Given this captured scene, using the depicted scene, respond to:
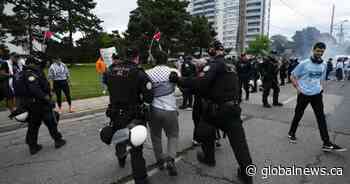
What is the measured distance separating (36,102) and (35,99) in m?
0.06

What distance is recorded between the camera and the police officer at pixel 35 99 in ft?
13.2

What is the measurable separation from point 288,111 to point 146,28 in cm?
2516

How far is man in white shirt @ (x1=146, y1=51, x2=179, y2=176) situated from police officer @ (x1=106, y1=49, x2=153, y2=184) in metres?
0.21

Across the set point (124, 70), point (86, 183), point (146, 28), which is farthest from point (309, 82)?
point (146, 28)

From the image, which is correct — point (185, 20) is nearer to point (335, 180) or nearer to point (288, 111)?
point (288, 111)

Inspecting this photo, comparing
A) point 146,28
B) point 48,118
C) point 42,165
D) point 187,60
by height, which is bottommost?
point 42,165

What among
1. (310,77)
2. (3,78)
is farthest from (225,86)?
(3,78)

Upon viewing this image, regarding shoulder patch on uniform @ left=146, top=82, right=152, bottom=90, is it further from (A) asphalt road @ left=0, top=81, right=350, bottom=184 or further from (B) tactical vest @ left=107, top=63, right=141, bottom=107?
(A) asphalt road @ left=0, top=81, right=350, bottom=184

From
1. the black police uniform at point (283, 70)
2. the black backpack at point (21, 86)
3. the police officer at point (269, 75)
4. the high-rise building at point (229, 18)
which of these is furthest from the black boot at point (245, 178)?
the high-rise building at point (229, 18)

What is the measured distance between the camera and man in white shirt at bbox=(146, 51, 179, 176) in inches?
128

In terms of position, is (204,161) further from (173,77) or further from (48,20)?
(48,20)

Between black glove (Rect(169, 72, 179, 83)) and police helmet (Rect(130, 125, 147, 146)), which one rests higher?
black glove (Rect(169, 72, 179, 83))

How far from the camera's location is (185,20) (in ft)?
106

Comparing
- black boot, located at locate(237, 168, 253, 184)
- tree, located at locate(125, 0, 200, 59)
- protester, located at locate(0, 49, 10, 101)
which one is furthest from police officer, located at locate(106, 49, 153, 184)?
tree, located at locate(125, 0, 200, 59)
